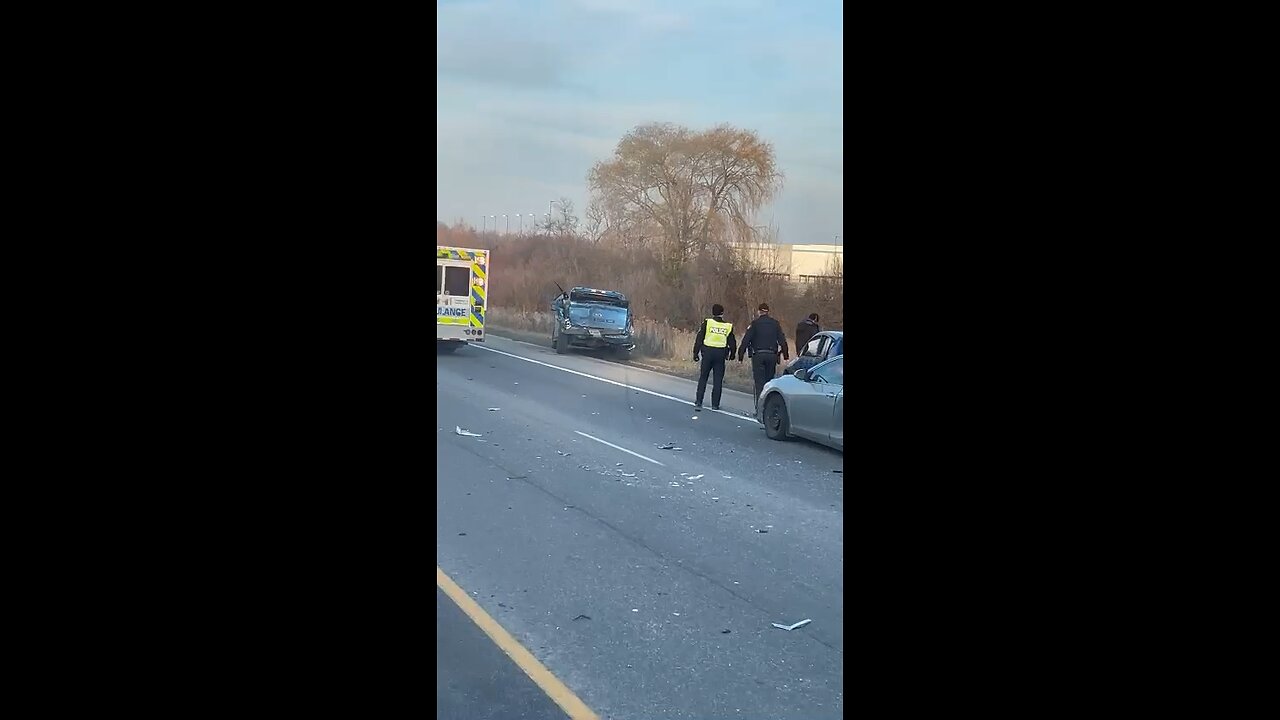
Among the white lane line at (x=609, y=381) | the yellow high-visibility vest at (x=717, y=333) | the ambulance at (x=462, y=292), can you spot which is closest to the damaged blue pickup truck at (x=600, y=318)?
the white lane line at (x=609, y=381)

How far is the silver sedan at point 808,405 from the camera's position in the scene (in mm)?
11516

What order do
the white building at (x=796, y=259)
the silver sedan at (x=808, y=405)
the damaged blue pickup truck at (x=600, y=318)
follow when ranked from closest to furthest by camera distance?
1. the silver sedan at (x=808, y=405)
2. the white building at (x=796, y=259)
3. the damaged blue pickup truck at (x=600, y=318)

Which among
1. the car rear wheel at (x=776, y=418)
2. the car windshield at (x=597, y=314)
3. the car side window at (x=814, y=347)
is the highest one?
the car windshield at (x=597, y=314)

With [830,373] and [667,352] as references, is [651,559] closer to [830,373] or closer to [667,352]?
[830,373]

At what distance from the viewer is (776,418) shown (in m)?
12.6

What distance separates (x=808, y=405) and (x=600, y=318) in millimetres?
12442

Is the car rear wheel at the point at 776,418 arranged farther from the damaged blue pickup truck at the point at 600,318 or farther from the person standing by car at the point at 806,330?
the damaged blue pickup truck at the point at 600,318

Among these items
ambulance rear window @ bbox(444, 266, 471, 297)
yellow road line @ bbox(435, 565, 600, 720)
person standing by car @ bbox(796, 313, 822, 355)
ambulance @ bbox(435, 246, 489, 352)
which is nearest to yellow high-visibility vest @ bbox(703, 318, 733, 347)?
person standing by car @ bbox(796, 313, 822, 355)

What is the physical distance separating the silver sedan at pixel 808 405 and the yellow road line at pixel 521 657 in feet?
20.0

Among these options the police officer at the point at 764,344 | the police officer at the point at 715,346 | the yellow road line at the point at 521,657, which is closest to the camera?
the yellow road line at the point at 521,657

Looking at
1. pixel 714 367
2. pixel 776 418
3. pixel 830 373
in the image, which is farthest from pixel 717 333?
pixel 830 373

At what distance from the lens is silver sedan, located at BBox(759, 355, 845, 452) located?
453 inches
